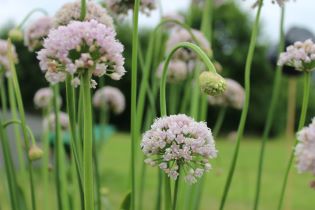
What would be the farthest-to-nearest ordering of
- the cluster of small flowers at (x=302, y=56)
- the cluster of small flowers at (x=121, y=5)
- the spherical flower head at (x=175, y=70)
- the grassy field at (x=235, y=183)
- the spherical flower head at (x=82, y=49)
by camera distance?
the grassy field at (x=235, y=183) < the spherical flower head at (x=175, y=70) < the cluster of small flowers at (x=121, y=5) < the cluster of small flowers at (x=302, y=56) < the spherical flower head at (x=82, y=49)

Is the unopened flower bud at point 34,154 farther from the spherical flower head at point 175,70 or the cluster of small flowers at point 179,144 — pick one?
the spherical flower head at point 175,70

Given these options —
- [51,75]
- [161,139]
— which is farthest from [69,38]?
[161,139]

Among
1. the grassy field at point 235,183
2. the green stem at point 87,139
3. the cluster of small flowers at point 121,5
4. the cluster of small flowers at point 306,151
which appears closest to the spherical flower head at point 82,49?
the green stem at point 87,139

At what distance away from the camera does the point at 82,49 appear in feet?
2.11

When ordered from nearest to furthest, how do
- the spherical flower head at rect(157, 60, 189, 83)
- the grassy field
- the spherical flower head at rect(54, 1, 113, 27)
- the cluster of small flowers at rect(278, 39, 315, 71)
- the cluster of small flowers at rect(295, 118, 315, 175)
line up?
the cluster of small flowers at rect(295, 118, 315, 175), the cluster of small flowers at rect(278, 39, 315, 71), the spherical flower head at rect(54, 1, 113, 27), the spherical flower head at rect(157, 60, 189, 83), the grassy field

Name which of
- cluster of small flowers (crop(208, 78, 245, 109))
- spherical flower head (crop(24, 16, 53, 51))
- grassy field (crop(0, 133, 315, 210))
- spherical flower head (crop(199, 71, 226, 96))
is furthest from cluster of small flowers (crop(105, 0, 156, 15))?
grassy field (crop(0, 133, 315, 210))

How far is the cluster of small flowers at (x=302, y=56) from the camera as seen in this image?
86cm

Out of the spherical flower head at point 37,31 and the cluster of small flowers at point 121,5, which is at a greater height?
the cluster of small flowers at point 121,5

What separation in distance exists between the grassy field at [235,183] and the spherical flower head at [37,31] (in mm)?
1622

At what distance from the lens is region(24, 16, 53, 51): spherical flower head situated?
120 cm

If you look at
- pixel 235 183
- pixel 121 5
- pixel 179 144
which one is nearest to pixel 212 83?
pixel 179 144

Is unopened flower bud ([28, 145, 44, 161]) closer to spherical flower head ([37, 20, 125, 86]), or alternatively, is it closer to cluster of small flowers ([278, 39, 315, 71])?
spherical flower head ([37, 20, 125, 86])

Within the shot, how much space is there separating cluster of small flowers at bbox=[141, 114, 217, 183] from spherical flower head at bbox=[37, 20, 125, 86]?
4.2 inches

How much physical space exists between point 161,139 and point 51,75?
0.16 metres
